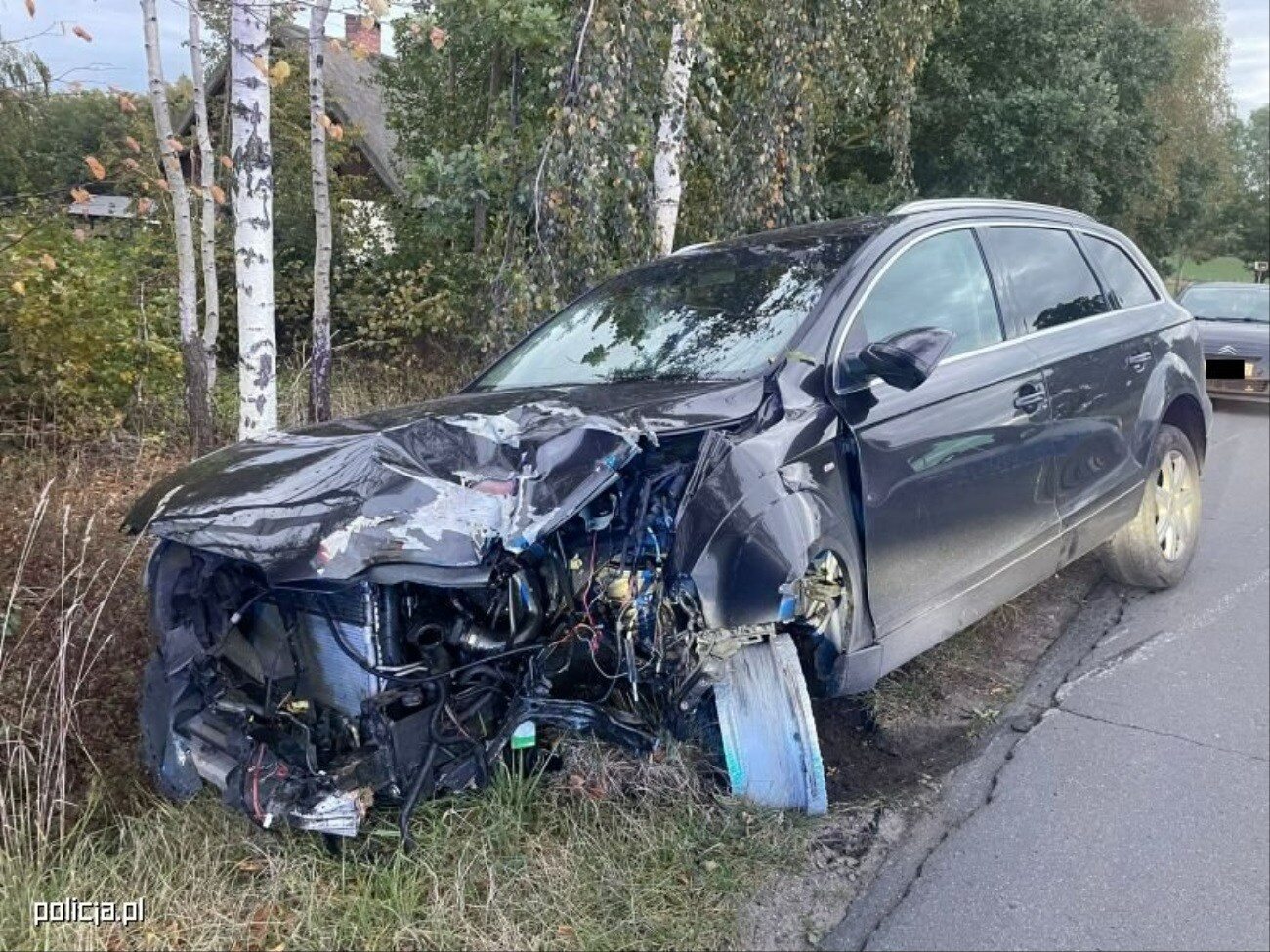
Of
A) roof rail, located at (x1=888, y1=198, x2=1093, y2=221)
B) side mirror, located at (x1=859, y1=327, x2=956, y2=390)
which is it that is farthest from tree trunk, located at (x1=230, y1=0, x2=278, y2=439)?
side mirror, located at (x1=859, y1=327, x2=956, y2=390)

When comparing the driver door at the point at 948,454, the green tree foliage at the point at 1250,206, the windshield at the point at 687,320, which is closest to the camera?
the driver door at the point at 948,454

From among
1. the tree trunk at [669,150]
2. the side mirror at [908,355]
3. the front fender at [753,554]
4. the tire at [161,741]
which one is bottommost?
the tire at [161,741]

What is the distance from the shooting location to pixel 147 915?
2543 millimetres

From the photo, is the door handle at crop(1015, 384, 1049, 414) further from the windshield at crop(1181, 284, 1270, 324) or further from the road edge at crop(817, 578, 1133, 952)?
the windshield at crop(1181, 284, 1270, 324)

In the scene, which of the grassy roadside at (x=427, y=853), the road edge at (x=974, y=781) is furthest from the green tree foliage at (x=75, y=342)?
the road edge at (x=974, y=781)

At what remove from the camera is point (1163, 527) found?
17.3ft

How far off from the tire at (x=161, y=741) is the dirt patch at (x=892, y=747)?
1645 millimetres

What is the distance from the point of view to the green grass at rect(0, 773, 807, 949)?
8.28ft

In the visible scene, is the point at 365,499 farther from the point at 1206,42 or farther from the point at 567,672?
the point at 1206,42

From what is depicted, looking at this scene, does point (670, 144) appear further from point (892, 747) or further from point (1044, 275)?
point (892, 747)

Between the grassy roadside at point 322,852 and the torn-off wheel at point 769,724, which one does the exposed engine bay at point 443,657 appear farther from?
the grassy roadside at point 322,852

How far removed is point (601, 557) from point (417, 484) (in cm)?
58

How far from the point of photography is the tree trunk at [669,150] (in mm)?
7176

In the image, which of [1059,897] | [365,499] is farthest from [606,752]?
[1059,897]
